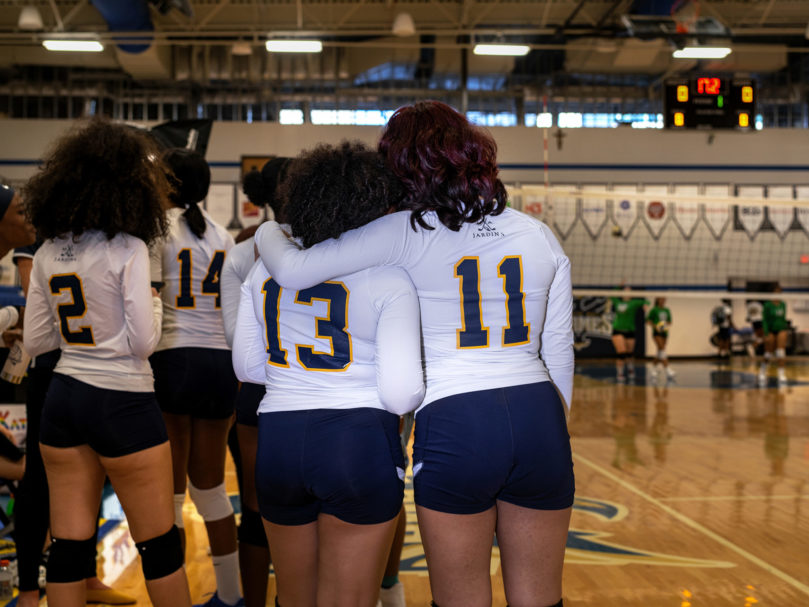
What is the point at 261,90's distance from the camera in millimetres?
14125

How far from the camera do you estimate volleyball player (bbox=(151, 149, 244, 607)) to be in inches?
98.0

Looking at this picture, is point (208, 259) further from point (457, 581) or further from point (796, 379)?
point (796, 379)

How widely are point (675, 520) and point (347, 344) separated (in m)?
2.93

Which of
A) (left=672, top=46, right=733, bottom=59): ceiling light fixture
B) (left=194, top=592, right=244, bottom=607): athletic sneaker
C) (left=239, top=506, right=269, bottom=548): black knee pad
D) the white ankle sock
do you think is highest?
(left=672, top=46, right=733, bottom=59): ceiling light fixture

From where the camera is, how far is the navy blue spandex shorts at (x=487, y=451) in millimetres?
1522

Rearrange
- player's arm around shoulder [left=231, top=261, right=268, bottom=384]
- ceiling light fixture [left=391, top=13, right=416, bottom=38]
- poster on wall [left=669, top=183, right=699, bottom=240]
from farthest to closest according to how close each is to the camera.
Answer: poster on wall [left=669, top=183, right=699, bottom=240] < ceiling light fixture [left=391, top=13, right=416, bottom=38] < player's arm around shoulder [left=231, top=261, right=268, bottom=384]

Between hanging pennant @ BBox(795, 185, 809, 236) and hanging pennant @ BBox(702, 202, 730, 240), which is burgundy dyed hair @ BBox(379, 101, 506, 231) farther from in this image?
hanging pennant @ BBox(795, 185, 809, 236)

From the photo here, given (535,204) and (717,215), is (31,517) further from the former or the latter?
(717,215)

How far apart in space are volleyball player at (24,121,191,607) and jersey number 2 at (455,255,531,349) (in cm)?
84

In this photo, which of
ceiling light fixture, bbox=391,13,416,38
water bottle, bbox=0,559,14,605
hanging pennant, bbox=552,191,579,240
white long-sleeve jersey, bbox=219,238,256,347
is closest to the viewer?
white long-sleeve jersey, bbox=219,238,256,347

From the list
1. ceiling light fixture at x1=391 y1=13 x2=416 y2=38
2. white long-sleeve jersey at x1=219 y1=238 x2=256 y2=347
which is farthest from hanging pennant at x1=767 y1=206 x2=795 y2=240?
white long-sleeve jersey at x1=219 y1=238 x2=256 y2=347

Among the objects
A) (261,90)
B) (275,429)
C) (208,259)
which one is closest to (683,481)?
(208,259)

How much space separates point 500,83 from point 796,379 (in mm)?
7207

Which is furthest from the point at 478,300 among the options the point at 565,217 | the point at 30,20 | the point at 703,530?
the point at 565,217
